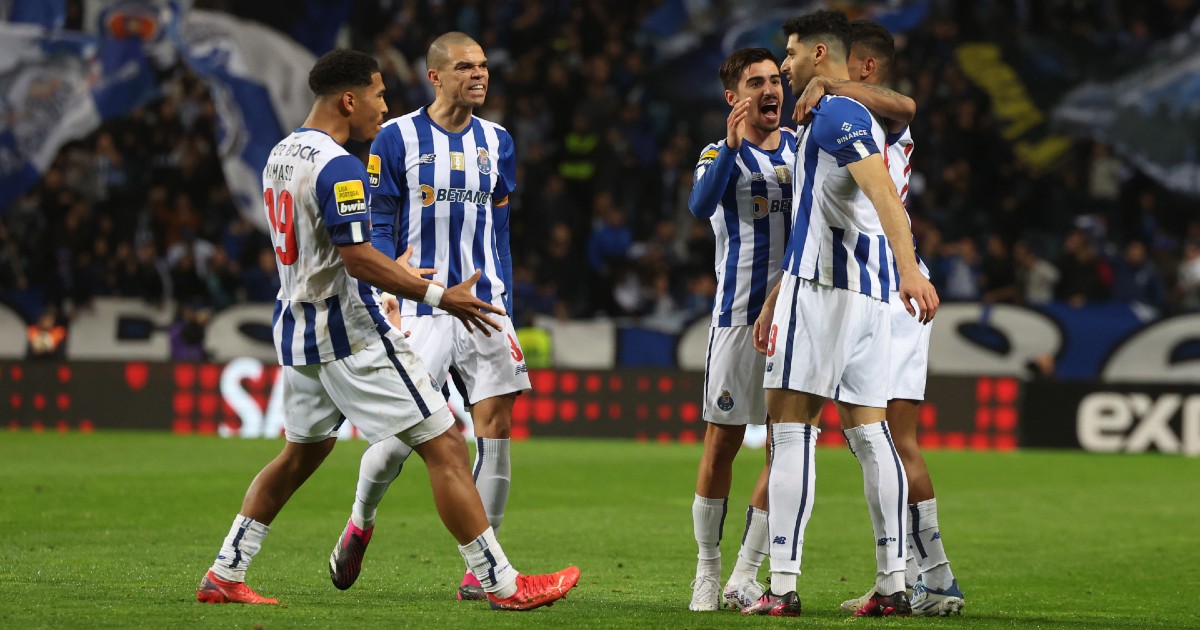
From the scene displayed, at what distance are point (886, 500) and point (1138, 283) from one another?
12463 millimetres

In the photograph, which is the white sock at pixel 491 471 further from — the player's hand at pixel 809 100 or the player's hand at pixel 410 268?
the player's hand at pixel 809 100

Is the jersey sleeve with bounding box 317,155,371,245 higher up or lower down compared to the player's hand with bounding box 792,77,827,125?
lower down

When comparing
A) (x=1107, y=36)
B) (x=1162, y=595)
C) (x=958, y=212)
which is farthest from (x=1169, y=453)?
(x=1162, y=595)

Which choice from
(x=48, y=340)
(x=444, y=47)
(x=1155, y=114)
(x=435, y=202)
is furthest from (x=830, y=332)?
(x=1155, y=114)

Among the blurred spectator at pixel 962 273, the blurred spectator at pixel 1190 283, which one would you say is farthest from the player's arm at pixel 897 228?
the blurred spectator at pixel 1190 283

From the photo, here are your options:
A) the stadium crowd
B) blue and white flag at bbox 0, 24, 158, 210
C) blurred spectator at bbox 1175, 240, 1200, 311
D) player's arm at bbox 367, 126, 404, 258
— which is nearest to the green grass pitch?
player's arm at bbox 367, 126, 404, 258

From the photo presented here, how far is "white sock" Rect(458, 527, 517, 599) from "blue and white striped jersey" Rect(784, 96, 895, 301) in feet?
4.85

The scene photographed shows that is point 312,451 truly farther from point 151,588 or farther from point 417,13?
point 417,13

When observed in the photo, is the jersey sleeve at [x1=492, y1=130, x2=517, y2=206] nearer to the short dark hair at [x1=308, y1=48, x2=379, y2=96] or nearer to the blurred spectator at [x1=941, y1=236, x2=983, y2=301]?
the short dark hair at [x1=308, y1=48, x2=379, y2=96]

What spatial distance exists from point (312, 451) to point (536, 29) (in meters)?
16.2

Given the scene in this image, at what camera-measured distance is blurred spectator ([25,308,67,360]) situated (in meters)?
18.3

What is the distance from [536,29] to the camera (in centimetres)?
2152

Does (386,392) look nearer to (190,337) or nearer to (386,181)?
(386,181)

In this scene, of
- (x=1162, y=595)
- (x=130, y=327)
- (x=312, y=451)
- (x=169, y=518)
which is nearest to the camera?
(x=312, y=451)
